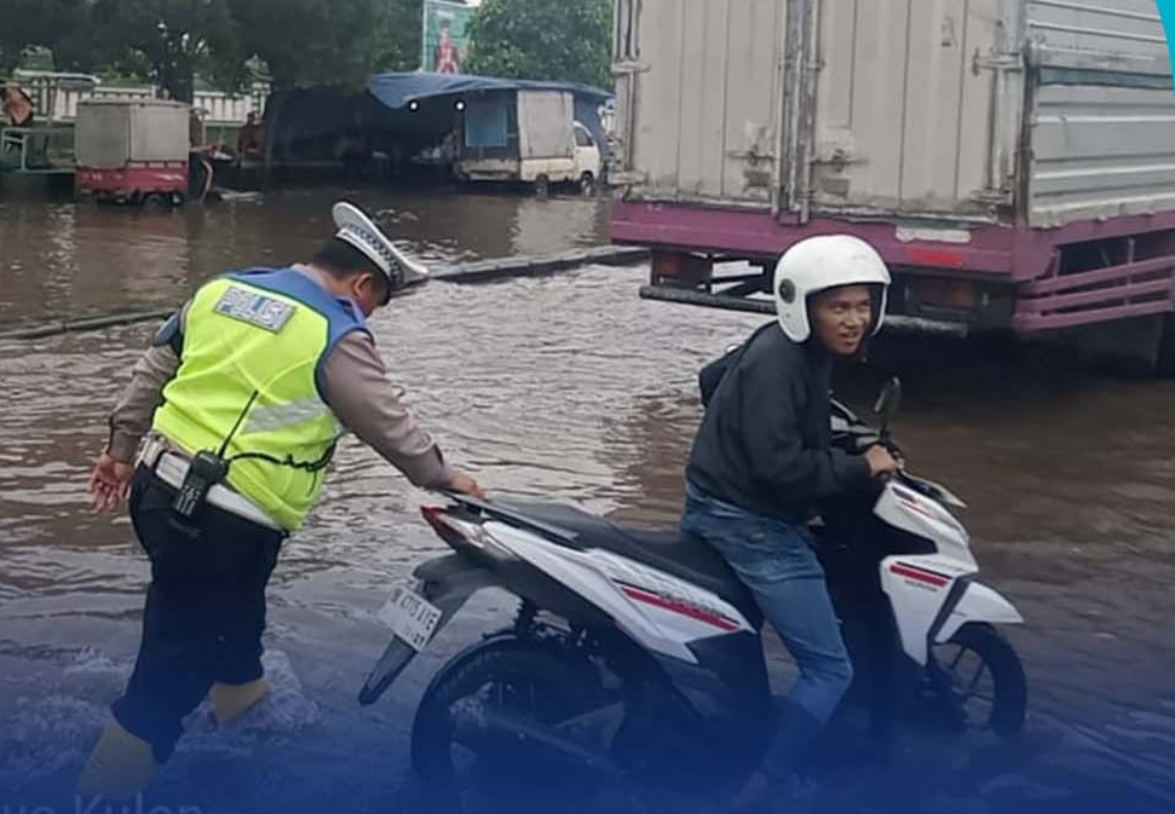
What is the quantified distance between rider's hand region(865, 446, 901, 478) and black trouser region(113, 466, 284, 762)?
1.41 meters

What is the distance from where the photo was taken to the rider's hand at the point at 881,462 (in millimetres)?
4324

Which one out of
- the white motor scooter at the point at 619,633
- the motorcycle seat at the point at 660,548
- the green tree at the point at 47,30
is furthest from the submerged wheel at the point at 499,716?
the green tree at the point at 47,30

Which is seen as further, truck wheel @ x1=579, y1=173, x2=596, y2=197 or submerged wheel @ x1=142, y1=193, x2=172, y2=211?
truck wheel @ x1=579, y1=173, x2=596, y2=197

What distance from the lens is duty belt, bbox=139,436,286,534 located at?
4.16 m

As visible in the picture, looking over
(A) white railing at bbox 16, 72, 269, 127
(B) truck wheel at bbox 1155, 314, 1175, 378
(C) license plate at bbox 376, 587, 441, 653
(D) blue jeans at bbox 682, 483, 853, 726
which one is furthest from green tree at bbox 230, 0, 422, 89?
(D) blue jeans at bbox 682, 483, 853, 726

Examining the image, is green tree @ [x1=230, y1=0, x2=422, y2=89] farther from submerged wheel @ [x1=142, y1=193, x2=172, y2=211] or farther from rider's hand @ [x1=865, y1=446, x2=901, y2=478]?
rider's hand @ [x1=865, y1=446, x2=901, y2=478]

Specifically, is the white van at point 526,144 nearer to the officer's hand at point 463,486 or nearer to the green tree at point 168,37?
the green tree at point 168,37

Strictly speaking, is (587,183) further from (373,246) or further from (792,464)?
(792,464)

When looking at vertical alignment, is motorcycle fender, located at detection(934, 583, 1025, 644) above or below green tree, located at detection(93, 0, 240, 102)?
below

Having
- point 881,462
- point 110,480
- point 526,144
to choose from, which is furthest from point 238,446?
point 526,144

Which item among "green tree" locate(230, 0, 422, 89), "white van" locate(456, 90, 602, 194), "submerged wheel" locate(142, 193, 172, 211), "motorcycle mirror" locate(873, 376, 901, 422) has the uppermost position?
"green tree" locate(230, 0, 422, 89)

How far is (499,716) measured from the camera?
4.38m

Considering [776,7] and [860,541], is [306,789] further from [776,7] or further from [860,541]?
[776,7]

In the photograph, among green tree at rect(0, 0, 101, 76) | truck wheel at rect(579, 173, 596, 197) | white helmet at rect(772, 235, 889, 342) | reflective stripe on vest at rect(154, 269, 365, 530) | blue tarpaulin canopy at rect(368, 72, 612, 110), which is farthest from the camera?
truck wheel at rect(579, 173, 596, 197)
